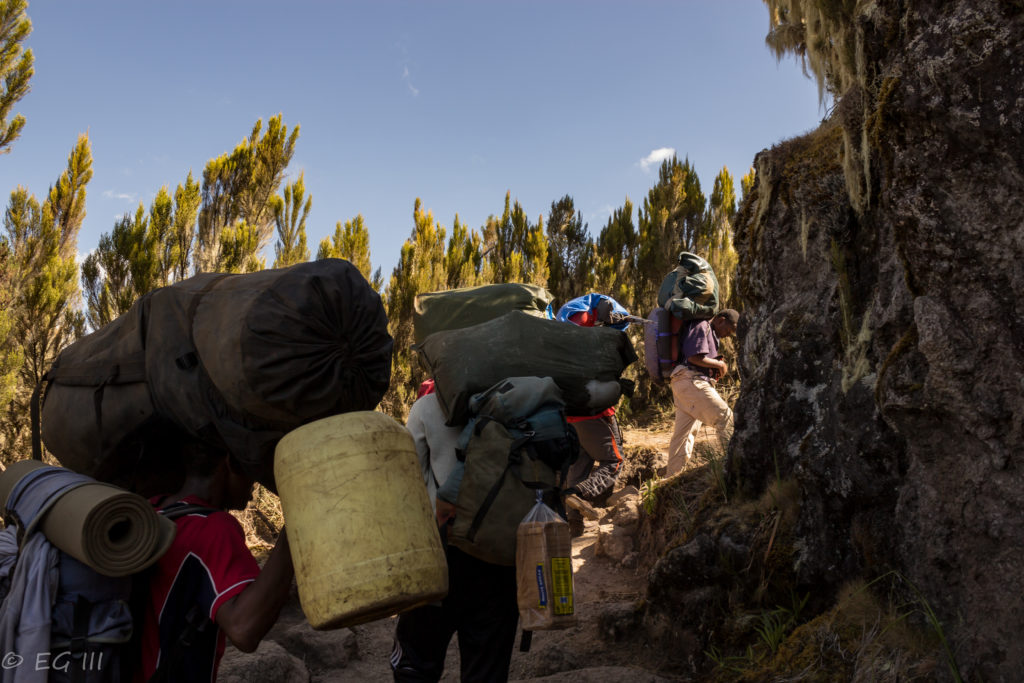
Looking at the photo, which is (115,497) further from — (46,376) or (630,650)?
(630,650)

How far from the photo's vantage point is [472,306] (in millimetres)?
3494

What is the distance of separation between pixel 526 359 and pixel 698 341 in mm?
3932

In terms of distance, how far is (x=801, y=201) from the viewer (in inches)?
160

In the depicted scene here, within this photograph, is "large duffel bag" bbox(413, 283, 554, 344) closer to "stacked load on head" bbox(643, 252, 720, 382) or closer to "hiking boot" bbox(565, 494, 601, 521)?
"stacked load on head" bbox(643, 252, 720, 382)

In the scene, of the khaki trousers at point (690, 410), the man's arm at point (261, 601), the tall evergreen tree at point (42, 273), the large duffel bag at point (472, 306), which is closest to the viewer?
the man's arm at point (261, 601)

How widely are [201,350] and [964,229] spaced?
7.88 feet

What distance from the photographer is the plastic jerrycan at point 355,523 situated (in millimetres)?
1352

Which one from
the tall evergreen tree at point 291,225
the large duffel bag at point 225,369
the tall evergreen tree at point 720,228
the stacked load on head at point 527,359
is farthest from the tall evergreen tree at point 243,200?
the tall evergreen tree at point 720,228

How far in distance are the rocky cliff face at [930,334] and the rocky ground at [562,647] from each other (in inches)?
49.0

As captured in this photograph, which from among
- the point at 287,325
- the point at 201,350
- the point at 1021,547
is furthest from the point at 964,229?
the point at 201,350

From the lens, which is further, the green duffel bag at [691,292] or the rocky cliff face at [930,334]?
the green duffel bag at [691,292]

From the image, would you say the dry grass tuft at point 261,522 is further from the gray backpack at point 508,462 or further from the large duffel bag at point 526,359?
the gray backpack at point 508,462

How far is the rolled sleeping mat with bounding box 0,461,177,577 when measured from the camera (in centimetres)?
145

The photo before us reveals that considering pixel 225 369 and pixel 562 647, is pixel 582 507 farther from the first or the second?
pixel 225 369
